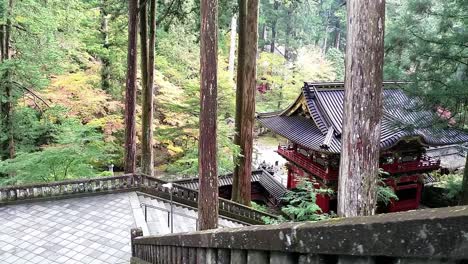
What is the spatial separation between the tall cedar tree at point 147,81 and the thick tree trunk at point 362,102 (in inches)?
390

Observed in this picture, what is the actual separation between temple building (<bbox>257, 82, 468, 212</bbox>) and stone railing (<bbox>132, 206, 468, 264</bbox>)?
13.4 metres

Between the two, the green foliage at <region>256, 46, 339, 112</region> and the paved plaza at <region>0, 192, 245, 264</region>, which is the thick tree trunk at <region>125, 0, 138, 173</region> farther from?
the green foliage at <region>256, 46, 339, 112</region>

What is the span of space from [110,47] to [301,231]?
1899cm

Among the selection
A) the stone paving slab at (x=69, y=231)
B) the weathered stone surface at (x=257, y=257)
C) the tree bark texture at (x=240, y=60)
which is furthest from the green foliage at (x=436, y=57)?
the weathered stone surface at (x=257, y=257)

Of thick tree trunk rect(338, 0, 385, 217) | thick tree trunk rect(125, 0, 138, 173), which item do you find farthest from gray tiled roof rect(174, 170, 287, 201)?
thick tree trunk rect(338, 0, 385, 217)

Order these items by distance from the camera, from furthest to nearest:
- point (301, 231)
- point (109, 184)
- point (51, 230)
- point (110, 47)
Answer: point (110, 47)
point (109, 184)
point (51, 230)
point (301, 231)

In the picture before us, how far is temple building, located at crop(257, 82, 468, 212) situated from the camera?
16.3m

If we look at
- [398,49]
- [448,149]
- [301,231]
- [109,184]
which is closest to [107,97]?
[109,184]

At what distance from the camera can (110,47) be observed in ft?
62.4

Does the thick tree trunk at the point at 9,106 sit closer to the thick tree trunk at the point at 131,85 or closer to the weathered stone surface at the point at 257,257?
the thick tree trunk at the point at 131,85

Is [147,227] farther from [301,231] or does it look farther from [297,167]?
[297,167]

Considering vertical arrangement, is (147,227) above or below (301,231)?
below

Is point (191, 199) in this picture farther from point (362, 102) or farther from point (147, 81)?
point (362, 102)

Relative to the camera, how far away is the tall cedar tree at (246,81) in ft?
39.9
